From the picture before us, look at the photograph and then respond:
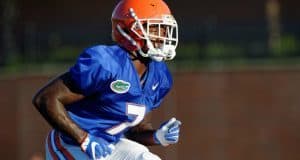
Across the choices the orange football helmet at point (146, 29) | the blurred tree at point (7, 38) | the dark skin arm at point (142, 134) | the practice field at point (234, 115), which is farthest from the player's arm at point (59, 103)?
the blurred tree at point (7, 38)

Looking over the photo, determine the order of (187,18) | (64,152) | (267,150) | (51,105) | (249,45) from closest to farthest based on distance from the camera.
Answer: (51,105) < (64,152) < (267,150) < (249,45) < (187,18)

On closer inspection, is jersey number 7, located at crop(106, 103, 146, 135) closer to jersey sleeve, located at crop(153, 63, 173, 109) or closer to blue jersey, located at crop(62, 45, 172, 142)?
blue jersey, located at crop(62, 45, 172, 142)

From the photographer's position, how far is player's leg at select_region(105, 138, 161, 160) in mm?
4730

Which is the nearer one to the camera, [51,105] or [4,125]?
[51,105]

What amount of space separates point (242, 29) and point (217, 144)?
214 centimetres

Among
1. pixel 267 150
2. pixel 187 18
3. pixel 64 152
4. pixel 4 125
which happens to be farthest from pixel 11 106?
pixel 64 152

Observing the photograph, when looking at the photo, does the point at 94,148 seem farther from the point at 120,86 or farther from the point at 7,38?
the point at 7,38

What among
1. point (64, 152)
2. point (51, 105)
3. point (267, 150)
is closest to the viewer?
point (51, 105)

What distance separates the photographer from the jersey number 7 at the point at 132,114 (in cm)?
481

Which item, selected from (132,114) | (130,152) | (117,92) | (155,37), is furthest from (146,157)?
(155,37)

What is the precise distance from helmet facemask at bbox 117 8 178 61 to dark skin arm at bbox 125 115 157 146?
52 cm

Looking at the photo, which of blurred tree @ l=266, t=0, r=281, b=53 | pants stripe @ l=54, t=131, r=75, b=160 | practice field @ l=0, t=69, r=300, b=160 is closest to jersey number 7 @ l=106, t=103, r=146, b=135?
pants stripe @ l=54, t=131, r=75, b=160

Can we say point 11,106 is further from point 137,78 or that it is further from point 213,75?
point 137,78

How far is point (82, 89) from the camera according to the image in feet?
15.1
